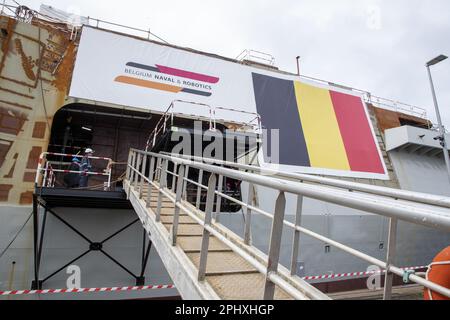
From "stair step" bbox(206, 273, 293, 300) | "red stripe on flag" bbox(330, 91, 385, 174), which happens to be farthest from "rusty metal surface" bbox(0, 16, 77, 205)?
"red stripe on flag" bbox(330, 91, 385, 174)

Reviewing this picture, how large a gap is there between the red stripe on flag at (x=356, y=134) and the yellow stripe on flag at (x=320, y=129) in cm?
38

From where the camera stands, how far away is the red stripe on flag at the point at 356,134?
41.9ft

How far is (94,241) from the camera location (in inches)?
302

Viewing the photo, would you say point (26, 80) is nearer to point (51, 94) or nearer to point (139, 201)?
point (51, 94)

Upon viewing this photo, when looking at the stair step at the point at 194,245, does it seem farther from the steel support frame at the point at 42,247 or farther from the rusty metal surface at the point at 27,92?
the rusty metal surface at the point at 27,92

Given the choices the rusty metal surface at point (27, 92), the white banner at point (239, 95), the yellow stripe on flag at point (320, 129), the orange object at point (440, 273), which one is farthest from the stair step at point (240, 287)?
the yellow stripe on flag at point (320, 129)

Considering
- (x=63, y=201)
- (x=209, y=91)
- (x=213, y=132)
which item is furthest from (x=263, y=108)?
(x=63, y=201)

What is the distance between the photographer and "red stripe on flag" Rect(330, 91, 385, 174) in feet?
41.9

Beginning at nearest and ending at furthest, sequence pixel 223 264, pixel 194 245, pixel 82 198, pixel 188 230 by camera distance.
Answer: pixel 223 264, pixel 194 245, pixel 188 230, pixel 82 198

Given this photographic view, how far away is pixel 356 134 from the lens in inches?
525

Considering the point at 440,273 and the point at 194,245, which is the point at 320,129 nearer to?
the point at 194,245

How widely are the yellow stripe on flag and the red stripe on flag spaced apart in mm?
379

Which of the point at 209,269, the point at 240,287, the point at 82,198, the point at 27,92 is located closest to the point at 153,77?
the point at 27,92

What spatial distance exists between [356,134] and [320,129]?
222 centimetres
